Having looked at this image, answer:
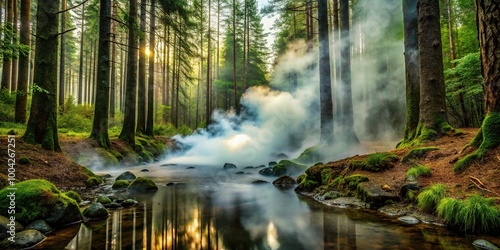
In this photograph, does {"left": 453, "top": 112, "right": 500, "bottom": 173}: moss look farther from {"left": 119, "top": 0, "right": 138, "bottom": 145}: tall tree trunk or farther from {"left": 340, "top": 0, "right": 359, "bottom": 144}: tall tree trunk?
{"left": 119, "top": 0, "right": 138, "bottom": 145}: tall tree trunk

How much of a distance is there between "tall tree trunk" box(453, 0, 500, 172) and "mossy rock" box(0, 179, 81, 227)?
7020mm

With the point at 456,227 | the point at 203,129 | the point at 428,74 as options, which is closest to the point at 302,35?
the point at 203,129

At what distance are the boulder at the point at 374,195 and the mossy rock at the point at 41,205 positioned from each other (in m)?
5.47

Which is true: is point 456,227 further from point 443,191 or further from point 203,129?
point 203,129

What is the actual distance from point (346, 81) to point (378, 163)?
9.22 meters

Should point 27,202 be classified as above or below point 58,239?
above

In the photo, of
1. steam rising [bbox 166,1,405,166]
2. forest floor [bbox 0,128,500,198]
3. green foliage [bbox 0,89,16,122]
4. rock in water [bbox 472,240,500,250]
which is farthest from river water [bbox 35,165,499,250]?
green foliage [bbox 0,89,16,122]

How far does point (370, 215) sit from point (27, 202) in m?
5.74

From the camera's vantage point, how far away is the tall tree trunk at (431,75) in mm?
7535

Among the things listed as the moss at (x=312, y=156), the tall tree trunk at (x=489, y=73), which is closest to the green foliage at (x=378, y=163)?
the tall tree trunk at (x=489, y=73)

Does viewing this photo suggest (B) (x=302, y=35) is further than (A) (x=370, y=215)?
Yes

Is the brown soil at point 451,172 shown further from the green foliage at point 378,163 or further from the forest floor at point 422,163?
the green foliage at point 378,163

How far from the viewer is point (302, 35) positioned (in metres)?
28.5

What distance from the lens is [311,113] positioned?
21.2m
